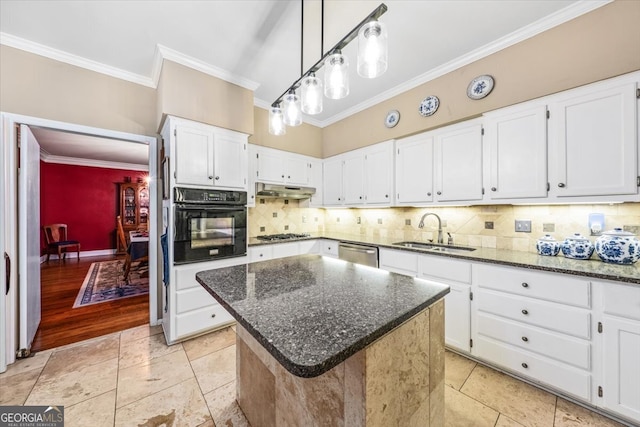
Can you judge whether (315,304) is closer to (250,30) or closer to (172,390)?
(172,390)

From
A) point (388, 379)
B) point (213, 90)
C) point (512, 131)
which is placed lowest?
point (388, 379)

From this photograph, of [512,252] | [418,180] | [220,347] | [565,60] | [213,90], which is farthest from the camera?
[418,180]

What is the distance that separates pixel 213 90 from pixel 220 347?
2611 mm

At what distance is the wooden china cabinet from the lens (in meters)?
6.93

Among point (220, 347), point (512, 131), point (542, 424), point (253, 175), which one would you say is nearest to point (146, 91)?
point (253, 175)

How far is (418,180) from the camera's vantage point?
9.00 feet

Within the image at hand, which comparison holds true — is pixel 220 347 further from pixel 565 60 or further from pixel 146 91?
pixel 565 60

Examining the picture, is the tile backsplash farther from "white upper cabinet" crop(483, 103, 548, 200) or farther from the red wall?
the red wall

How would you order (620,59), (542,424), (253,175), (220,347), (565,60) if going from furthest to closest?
(253,175), (220,347), (565,60), (620,59), (542,424)

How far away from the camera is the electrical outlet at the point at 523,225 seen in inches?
86.7

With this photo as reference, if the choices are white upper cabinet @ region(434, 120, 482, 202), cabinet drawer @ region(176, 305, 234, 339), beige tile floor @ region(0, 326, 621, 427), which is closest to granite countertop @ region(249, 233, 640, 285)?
white upper cabinet @ region(434, 120, 482, 202)

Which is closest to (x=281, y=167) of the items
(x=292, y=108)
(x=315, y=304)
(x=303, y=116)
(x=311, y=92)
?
(x=303, y=116)

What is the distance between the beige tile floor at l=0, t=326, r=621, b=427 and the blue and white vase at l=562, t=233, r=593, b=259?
1.02 metres

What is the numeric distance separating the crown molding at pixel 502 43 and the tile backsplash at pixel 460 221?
1425 millimetres
